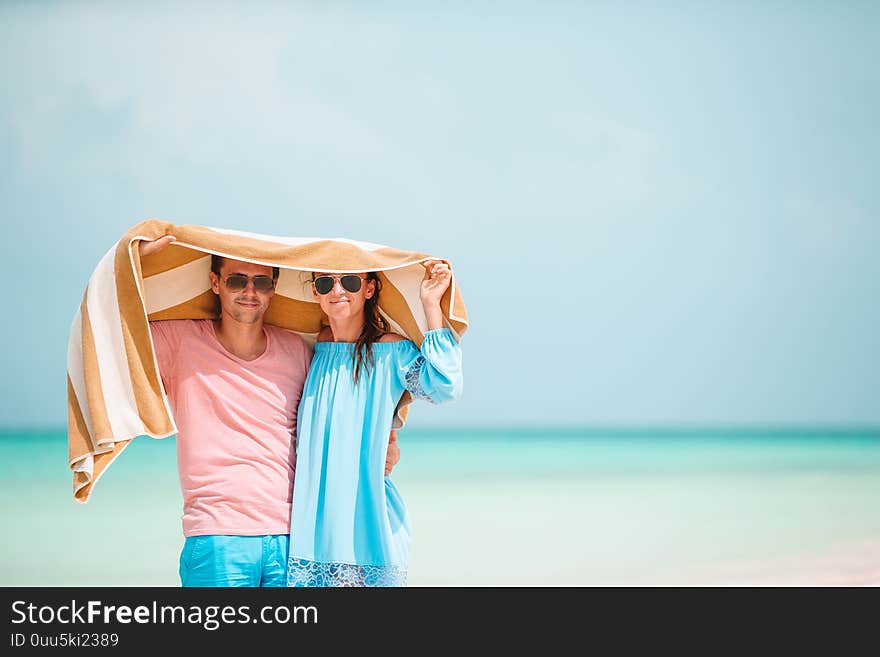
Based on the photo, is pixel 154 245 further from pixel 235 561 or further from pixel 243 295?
pixel 235 561

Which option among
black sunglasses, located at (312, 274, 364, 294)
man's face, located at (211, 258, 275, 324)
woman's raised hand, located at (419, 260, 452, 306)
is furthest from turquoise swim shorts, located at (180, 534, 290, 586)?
woman's raised hand, located at (419, 260, 452, 306)

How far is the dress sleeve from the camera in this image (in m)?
3.68

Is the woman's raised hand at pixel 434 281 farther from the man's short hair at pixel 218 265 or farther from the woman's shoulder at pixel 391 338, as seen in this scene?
the man's short hair at pixel 218 265

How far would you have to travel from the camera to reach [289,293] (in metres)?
3.99

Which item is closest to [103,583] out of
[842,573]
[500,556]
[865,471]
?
[500,556]

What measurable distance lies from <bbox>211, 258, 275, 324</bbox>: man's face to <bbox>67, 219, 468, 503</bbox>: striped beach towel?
0.09m

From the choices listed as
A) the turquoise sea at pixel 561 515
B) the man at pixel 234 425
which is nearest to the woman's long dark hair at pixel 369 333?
the man at pixel 234 425

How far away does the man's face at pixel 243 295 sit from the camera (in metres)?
3.72

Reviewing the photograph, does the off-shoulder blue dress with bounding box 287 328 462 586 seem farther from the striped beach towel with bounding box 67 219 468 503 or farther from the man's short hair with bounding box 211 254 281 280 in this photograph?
the man's short hair with bounding box 211 254 281 280

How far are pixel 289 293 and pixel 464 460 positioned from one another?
11.7m

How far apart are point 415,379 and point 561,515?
21.8 ft

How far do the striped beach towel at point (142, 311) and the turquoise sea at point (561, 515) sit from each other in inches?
147

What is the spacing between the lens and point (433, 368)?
370cm

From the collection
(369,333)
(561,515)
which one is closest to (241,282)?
(369,333)
